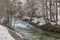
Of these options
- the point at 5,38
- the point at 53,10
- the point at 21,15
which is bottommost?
the point at 21,15

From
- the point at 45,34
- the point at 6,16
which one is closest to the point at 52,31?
the point at 45,34

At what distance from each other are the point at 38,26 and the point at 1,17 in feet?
13.2

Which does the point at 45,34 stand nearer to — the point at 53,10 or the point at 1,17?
the point at 1,17

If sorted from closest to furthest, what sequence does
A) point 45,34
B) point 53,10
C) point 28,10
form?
point 45,34 < point 53,10 < point 28,10

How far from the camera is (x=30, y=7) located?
22562 millimetres

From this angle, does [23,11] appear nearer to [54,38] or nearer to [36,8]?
[36,8]

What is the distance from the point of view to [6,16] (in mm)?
14867

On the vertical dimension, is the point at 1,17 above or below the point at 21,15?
above

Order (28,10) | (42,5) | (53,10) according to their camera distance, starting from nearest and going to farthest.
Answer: (53,10) → (42,5) → (28,10)

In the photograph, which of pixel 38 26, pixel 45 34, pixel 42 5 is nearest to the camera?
pixel 45 34

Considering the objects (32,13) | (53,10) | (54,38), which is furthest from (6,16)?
(32,13)

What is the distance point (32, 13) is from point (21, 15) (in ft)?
A: 7.15

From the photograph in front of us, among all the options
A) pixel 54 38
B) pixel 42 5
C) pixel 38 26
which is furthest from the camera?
pixel 42 5

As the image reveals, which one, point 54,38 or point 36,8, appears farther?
point 36,8
